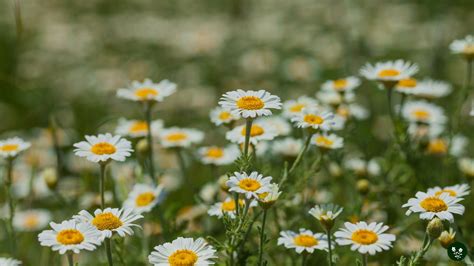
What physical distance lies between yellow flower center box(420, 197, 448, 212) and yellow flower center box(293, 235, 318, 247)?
450 millimetres

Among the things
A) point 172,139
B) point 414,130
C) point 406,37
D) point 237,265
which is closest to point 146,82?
point 172,139

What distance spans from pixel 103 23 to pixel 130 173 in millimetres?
6067

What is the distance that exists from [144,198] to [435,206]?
4.59 ft

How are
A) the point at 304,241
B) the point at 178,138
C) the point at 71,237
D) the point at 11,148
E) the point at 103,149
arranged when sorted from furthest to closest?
the point at 178,138 → the point at 11,148 → the point at 103,149 → the point at 304,241 → the point at 71,237

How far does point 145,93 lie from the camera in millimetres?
3455

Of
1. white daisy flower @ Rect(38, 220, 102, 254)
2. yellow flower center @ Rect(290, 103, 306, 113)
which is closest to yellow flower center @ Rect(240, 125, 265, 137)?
yellow flower center @ Rect(290, 103, 306, 113)

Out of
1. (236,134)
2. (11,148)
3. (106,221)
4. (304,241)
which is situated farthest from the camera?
(11,148)

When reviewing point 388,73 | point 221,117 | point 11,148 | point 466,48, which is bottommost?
point 11,148

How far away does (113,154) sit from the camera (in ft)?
9.43

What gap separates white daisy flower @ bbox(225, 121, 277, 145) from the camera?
10.2 feet

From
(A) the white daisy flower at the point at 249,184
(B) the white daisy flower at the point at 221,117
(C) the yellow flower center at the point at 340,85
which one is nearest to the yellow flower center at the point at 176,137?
(B) the white daisy flower at the point at 221,117

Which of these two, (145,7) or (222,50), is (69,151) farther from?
(145,7)

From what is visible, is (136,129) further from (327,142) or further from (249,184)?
(249,184)

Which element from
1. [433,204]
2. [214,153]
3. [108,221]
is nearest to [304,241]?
[433,204]
